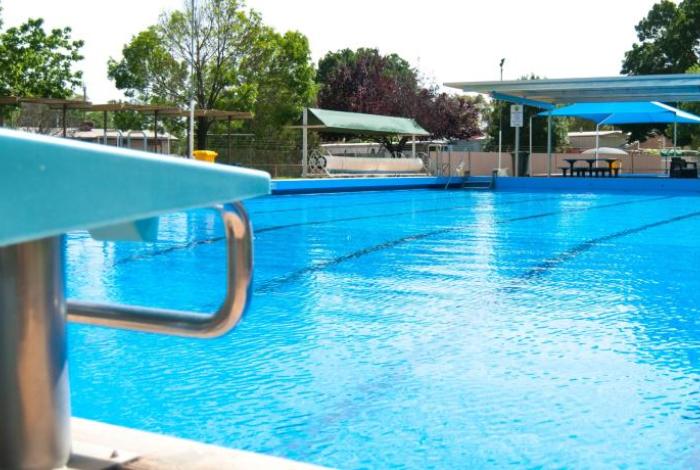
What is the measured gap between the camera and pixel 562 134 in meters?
43.7

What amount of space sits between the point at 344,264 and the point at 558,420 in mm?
4620

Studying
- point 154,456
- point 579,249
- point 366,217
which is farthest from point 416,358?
point 366,217

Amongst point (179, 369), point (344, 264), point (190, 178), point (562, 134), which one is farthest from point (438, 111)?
point (190, 178)

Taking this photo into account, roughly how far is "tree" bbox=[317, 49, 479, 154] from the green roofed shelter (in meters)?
12.1

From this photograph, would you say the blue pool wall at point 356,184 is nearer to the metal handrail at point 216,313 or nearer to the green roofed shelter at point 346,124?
the green roofed shelter at point 346,124

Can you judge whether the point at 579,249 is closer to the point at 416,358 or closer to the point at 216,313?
the point at 416,358

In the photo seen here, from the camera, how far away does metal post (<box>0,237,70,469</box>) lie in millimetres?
1548

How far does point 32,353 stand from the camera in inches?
61.9

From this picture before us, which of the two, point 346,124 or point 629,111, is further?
point 346,124

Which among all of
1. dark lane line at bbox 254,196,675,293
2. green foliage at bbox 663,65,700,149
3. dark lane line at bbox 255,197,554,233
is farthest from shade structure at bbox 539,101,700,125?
green foliage at bbox 663,65,700,149

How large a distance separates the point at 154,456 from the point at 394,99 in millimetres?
40518

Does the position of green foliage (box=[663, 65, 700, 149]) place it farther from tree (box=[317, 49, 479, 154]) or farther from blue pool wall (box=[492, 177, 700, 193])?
blue pool wall (box=[492, 177, 700, 193])

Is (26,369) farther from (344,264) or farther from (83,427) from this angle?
(344,264)

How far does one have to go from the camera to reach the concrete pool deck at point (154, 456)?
5.52 feet
